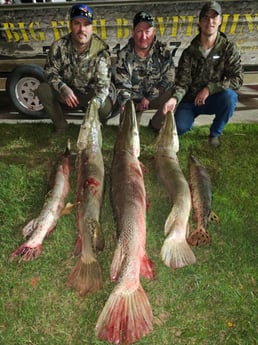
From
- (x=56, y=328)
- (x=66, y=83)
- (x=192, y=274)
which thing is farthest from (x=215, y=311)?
(x=66, y=83)

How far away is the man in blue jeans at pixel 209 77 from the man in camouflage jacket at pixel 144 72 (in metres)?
0.23

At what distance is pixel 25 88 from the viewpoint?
614cm

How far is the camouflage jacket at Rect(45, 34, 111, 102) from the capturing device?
507 centimetres

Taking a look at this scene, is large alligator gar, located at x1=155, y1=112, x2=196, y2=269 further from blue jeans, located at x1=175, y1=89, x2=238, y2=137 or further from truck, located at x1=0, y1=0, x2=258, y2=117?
truck, located at x1=0, y1=0, x2=258, y2=117

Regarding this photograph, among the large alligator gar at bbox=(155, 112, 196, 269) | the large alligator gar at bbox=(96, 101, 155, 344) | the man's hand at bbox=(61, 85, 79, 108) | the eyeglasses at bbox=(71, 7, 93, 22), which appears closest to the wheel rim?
the man's hand at bbox=(61, 85, 79, 108)

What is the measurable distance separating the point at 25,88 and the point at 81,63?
5.18 feet

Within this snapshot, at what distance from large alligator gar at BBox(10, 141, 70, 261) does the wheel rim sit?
2195 millimetres

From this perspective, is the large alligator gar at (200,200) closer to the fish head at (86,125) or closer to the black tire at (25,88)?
the fish head at (86,125)

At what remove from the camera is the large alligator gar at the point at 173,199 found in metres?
3.46

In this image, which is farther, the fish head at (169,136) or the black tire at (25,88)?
the black tire at (25,88)

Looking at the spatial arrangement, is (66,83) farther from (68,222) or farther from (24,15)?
(68,222)

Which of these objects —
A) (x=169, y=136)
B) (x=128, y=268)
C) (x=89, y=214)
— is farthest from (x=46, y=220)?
(x=169, y=136)

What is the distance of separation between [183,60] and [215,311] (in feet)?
12.0

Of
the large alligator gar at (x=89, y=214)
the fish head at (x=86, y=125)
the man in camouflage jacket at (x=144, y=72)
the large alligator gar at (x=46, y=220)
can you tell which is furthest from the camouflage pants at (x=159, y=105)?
the large alligator gar at (x=46, y=220)
